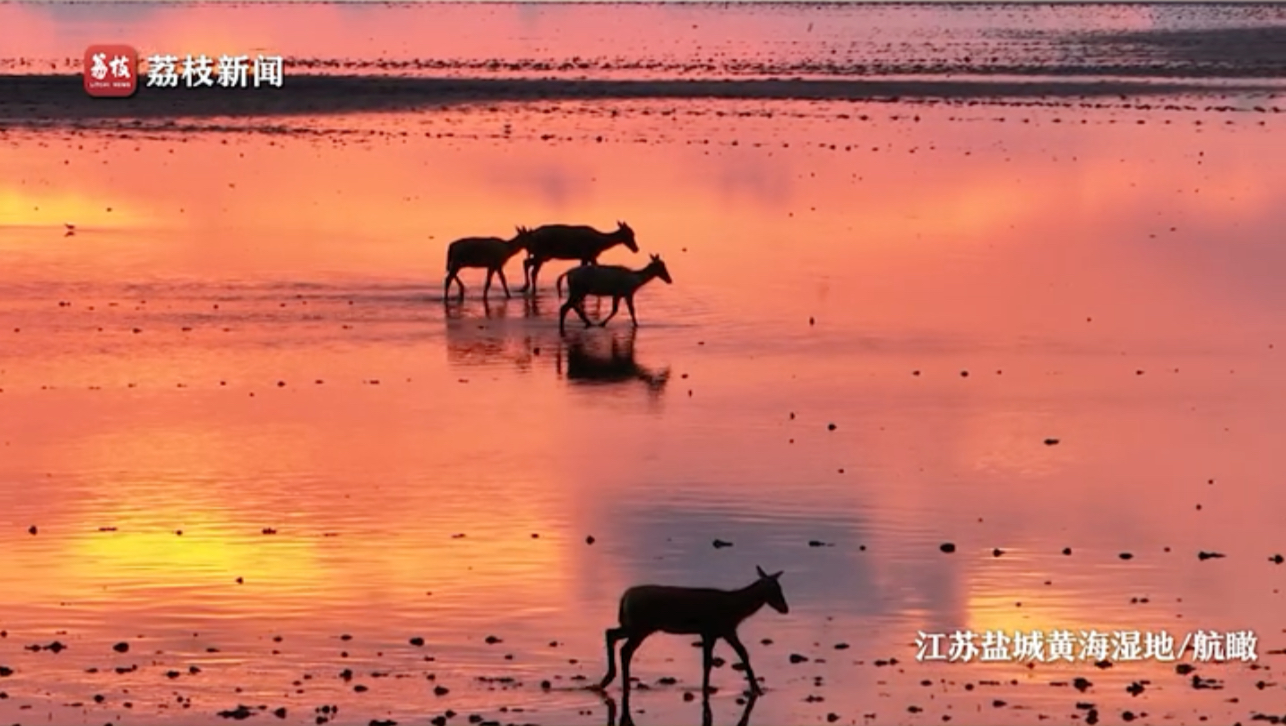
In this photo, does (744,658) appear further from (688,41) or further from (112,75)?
(688,41)

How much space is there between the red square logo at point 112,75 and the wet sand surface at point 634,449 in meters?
29.1

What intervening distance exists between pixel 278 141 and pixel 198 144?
211 cm

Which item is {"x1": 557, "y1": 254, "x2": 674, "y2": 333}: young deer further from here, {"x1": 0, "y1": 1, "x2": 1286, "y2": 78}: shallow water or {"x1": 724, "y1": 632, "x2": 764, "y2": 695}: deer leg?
{"x1": 0, "y1": 1, "x2": 1286, "y2": 78}: shallow water

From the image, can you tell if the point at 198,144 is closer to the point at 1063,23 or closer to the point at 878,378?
the point at 878,378

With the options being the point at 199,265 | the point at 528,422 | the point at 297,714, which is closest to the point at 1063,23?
the point at 199,265

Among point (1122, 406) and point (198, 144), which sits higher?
point (198, 144)

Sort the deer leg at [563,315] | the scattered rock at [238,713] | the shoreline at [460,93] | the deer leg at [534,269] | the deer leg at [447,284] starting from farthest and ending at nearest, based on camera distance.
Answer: the shoreline at [460,93], the deer leg at [534,269], the deer leg at [447,284], the deer leg at [563,315], the scattered rock at [238,713]

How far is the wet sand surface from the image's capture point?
19.4 metres

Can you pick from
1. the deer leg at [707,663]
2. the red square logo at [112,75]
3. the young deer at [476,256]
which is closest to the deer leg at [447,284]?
the young deer at [476,256]

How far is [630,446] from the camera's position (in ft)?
91.7

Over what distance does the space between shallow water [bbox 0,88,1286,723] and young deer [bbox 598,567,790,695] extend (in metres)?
0.29

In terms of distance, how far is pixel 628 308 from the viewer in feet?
121

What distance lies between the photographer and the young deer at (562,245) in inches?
1543

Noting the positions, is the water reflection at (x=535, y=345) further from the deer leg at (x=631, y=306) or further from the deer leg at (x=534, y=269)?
the deer leg at (x=534, y=269)
